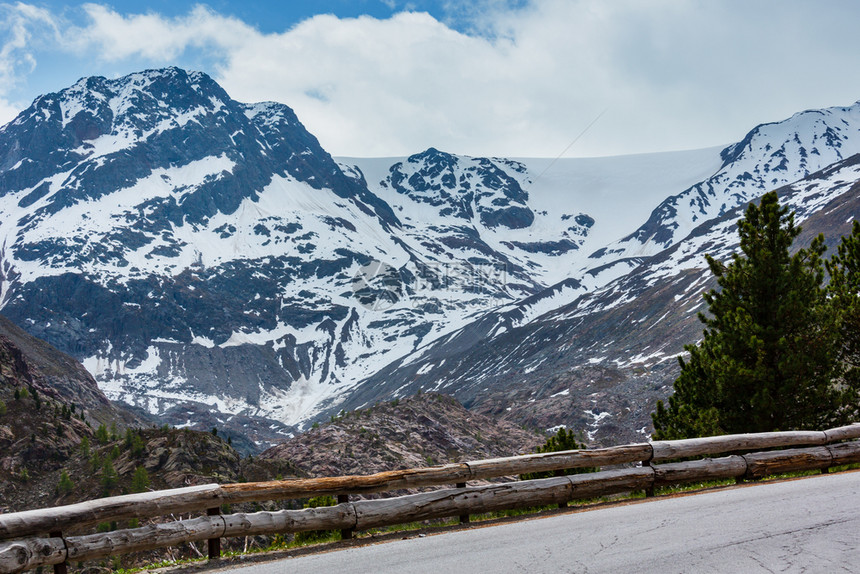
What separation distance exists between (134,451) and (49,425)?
75.5 feet

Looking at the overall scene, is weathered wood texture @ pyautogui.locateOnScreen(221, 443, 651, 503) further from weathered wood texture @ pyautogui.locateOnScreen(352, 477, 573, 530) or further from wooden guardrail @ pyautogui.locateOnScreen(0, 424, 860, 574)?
weathered wood texture @ pyautogui.locateOnScreen(352, 477, 573, 530)

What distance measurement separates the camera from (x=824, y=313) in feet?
74.7

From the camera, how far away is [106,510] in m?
10.7

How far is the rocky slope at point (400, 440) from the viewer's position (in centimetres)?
9000

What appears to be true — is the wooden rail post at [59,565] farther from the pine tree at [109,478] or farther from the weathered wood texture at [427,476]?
the pine tree at [109,478]

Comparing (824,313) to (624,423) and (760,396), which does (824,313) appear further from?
(624,423)

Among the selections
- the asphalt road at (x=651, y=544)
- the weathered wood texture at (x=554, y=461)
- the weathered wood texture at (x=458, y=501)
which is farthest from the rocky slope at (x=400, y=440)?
the asphalt road at (x=651, y=544)

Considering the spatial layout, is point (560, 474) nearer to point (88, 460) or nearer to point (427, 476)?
point (427, 476)

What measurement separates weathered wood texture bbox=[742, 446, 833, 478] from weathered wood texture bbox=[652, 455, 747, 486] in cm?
31

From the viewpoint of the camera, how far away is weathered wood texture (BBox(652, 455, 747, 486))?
15.7 meters

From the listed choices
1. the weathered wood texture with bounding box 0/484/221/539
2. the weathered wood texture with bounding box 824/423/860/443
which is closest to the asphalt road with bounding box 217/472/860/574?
the weathered wood texture with bounding box 0/484/221/539

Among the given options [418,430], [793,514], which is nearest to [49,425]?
[418,430]

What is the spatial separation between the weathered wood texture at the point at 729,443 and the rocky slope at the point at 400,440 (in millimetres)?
70525

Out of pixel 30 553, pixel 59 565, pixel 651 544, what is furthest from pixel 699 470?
pixel 30 553
